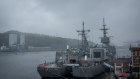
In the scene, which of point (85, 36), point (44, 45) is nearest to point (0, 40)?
point (44, 45)

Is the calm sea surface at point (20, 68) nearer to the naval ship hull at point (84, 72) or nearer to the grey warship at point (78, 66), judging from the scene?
the grey warship at point (78, 66)

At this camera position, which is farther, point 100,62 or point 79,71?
point 100,62

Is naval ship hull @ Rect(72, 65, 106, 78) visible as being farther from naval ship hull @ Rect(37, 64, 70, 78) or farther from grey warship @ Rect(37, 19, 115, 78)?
Answer: naval ship hull @ Rect(37, 64, 70, 78)

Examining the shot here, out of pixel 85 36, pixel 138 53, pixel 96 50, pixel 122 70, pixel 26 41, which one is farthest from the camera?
pixel 26 41

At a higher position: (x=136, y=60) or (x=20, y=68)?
(x=136, y=60)

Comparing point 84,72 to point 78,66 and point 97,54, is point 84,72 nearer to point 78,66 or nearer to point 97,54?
point 78,66

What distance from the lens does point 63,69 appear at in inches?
879

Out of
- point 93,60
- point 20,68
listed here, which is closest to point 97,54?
point 93,60

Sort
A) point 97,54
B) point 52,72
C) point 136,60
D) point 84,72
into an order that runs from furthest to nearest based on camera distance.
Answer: point 97,54, point 52,72, point 84,72, point 136,60

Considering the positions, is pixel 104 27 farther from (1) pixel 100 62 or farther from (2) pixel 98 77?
(2) pixel 98 77

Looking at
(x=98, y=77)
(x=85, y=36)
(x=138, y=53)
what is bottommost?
(x=98, y=77)

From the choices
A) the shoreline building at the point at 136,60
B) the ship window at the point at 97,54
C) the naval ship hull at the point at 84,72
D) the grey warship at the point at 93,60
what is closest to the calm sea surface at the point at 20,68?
the grey warship at the point at 93,60

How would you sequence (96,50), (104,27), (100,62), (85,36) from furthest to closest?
(104,27)
(85,36)
(96,50)
(100,62)

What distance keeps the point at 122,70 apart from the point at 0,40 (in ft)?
367
